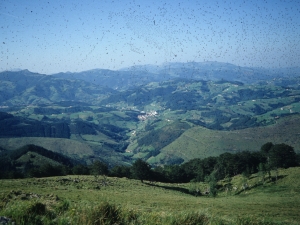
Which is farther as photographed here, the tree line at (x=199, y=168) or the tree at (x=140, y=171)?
the tree at (x=140, y=171)

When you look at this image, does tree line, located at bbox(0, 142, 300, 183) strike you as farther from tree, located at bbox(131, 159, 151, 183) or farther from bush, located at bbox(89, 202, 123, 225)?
bush, located at bbox(89, 202, 123, 225)

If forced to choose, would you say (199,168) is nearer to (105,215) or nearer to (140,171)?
(140,171)

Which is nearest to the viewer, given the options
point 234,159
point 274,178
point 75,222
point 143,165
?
point 75,222

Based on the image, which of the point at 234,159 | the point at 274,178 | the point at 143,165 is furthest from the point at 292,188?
the point at 143,165

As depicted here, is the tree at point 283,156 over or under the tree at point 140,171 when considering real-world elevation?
over

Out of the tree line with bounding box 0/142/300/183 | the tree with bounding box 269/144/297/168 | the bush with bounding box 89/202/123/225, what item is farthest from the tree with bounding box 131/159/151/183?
the bush with bounding box 89/202/123/225

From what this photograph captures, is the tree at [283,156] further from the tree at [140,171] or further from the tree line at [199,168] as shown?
the tree at [140,171]

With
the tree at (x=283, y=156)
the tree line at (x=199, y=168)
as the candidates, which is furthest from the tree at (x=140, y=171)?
the tree at (x=283, y=156)

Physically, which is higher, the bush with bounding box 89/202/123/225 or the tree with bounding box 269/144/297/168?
the bush with bounding box 89/202/123/225

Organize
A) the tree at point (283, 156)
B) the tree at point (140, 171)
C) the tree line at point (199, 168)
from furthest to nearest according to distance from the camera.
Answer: the tree at point (140, 171) < the tree at point (283, 156) < the tree line at point (199, 168)

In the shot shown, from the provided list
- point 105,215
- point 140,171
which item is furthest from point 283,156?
point 105,215

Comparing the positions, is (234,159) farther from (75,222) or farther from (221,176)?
(75,222)
